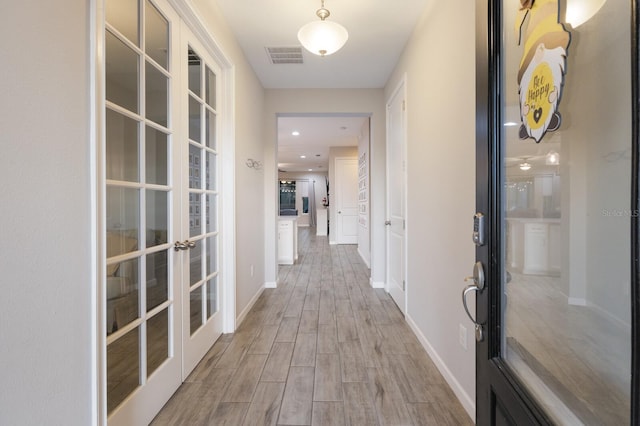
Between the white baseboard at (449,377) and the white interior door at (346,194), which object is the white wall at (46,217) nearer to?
the white baseboard at (449,377)

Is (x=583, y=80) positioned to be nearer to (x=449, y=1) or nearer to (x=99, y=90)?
(x=99, y=90)

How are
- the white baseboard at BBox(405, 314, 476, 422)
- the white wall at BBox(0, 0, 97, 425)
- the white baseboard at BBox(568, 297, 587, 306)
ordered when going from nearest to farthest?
1. the white baseboard at BBox(568, 297, 587, 306)
2. the white wall at BBox(0, 0, 97, 425)
3. the white baseboard at BBox(405, 314, 476, 422)

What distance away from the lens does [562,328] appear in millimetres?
733

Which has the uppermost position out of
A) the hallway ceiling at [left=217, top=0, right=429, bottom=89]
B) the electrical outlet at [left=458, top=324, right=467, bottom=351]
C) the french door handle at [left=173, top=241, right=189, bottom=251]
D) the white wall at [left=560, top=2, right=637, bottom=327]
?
the hallway ceiling at [left=217, top=0, right=429, bottom=89]

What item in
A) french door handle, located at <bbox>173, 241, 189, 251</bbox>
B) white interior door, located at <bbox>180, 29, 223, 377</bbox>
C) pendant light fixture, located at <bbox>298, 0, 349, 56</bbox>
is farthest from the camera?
pendant light fixture, located at <bbox>298, 0, 349, 56</bbox>

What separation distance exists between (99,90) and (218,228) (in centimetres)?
147

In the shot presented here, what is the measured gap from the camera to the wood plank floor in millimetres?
1574

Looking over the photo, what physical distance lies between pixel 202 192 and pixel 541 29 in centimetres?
201

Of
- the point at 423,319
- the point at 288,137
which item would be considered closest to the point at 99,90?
the point at 423,319

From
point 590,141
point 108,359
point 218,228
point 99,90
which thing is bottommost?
point 108,359

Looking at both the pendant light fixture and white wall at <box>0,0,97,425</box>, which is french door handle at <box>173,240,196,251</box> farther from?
the pendant light fixture

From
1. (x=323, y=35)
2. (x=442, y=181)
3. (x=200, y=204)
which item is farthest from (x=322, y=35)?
(x=200, y=204)

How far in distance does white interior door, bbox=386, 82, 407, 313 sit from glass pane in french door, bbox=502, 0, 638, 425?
2101mm

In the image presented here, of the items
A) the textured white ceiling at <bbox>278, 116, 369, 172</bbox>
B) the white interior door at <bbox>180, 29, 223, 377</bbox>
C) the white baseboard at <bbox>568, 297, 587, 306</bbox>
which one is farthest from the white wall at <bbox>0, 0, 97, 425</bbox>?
the textured white ceiling at <bbox>278, 116, 369, 172</bbox>
